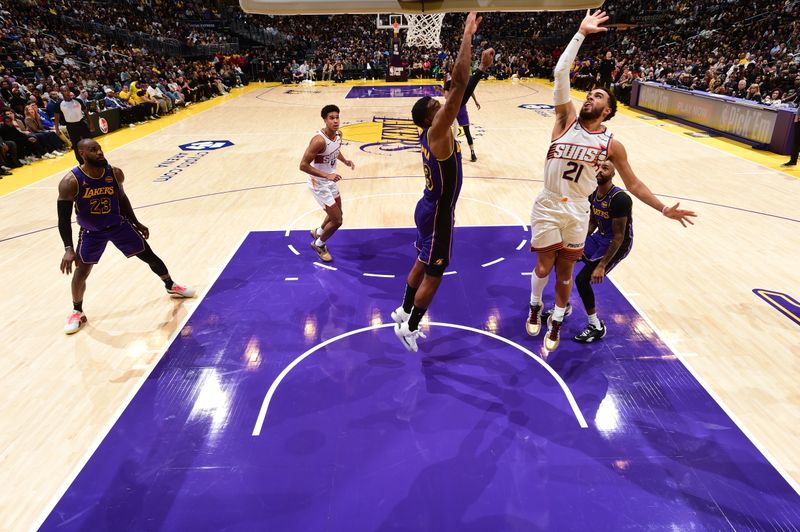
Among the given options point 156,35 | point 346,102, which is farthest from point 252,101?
point 156,35

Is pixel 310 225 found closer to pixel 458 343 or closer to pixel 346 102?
pixel 458 343

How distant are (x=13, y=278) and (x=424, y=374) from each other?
5122 mm

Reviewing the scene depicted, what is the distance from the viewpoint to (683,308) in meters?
5.07

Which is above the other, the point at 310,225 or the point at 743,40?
the point at 743,40

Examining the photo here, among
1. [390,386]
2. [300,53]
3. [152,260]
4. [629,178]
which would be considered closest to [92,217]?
[152,260]

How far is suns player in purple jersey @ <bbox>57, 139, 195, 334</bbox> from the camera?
4.41 meters

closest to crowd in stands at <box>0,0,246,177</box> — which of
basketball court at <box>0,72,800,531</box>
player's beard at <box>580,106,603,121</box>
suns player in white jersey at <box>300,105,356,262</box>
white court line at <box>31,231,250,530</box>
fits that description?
basketball court at <box>0,72,800,531</box>

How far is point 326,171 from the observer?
610 centimetres

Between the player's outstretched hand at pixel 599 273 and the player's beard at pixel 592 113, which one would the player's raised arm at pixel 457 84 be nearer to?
the player's beard at pixel 592 113

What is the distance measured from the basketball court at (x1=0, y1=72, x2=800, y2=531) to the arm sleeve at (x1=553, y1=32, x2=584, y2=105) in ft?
6.88

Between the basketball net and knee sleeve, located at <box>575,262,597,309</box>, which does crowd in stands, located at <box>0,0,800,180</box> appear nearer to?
the basketball net

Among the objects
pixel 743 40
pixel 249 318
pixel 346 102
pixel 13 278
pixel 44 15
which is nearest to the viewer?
pixel 249 318

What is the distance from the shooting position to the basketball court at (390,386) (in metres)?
3.07

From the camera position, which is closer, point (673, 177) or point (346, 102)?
point (673, 177)
